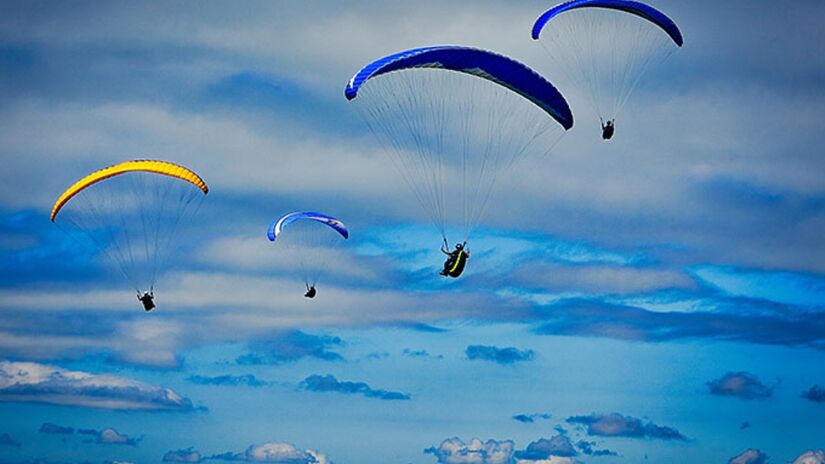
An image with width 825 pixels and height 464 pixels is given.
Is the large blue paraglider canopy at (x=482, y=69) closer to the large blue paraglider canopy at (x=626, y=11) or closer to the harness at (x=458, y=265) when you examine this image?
the large blue paraglider canopy at (x=626, y=11)

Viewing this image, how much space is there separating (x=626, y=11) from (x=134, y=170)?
26.1 metres

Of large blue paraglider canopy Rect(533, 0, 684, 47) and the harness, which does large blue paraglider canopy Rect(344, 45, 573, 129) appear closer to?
large blue paraglider canopy Rect(533, 0, 684, 47)

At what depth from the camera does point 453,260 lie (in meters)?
70.5

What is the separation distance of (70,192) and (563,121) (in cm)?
2591

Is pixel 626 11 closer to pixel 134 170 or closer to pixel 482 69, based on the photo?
pixel 482 69

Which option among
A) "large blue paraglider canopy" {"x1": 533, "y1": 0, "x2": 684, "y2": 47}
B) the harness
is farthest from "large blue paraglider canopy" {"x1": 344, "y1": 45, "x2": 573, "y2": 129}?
the harness

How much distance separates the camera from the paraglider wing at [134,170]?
75250mm

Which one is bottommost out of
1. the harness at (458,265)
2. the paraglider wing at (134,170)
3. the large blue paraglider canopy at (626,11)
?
the harness at (458,265)

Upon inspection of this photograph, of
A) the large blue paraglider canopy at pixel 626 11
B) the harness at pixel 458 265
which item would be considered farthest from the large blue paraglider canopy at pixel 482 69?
the harness at pixel 458 265

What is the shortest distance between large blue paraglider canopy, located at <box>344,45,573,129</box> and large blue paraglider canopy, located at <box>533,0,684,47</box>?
2.05m

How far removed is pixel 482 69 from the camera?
67.8 m

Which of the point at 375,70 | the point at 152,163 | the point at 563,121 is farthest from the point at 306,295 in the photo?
the point at 375,70

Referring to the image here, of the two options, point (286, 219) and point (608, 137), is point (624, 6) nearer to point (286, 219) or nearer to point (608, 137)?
point (608, 137)

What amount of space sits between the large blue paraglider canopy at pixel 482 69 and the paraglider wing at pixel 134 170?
1525 centimetres
